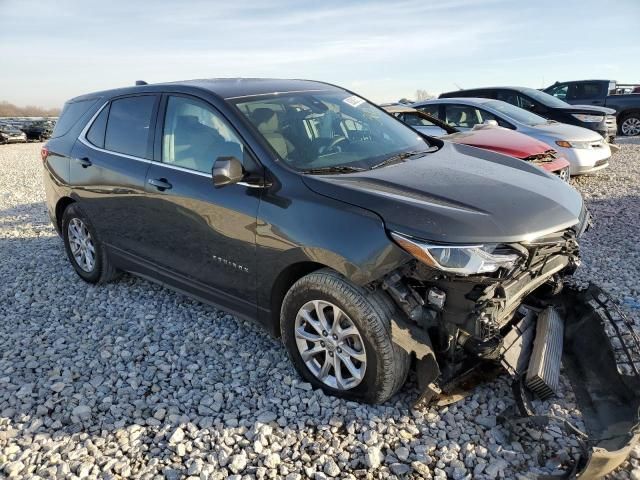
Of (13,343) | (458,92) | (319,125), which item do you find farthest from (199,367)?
(458,92)

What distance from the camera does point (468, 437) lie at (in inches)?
106

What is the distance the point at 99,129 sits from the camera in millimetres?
4527

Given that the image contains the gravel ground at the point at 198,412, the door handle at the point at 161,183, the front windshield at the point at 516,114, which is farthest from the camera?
the front windshield at the point at 516,114

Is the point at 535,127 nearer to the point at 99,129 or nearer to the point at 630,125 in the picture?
the point at 99,129

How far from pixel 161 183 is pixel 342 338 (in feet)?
5.84

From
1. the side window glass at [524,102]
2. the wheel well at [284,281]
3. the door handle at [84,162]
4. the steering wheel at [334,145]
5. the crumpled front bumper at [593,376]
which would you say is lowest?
the crumpled front bumper at [593,376]

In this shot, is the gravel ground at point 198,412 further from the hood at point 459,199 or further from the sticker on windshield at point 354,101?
the sticker on windshield at point 354,101

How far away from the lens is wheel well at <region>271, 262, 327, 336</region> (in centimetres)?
302

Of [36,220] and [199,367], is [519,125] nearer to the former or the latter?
[199,367]

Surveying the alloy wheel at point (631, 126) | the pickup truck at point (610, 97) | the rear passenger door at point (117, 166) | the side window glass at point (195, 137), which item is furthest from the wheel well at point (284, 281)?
the alloy wheel at point (631, 126)

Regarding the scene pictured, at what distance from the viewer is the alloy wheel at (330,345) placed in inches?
113

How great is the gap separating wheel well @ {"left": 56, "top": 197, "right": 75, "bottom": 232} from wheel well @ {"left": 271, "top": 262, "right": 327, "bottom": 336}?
271cm

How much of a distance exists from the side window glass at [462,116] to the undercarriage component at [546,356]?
21.3 ft

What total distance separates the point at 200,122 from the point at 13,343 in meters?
2.24
